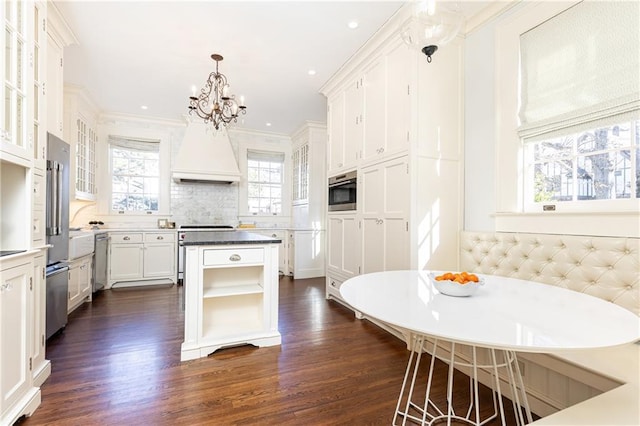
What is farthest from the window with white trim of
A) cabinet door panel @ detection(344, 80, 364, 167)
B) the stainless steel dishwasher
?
the stainless steel dishwasher

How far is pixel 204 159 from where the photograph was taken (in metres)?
5.13

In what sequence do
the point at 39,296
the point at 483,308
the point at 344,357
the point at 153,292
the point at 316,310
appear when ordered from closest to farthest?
the point at 483,308
the point at 39,296
the point at 344,357
the point at 316,310
the point at 153,292

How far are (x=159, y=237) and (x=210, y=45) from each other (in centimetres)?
302

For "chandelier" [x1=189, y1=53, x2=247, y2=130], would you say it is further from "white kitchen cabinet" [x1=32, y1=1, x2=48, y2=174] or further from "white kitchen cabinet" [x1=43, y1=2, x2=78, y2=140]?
"white kitchen cabinet" [x1=43, y1=2, x2=78, y2=140]

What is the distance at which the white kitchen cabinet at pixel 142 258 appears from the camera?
14.4 ft

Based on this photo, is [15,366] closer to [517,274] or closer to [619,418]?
[619,418]

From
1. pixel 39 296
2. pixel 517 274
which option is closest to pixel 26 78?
pixel 39 296

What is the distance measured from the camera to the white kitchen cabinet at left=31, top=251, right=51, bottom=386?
5.81 ft

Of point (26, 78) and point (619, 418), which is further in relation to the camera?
point (26, 78)

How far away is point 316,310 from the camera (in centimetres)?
341

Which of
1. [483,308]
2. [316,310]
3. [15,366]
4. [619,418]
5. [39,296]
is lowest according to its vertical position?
[316,310]

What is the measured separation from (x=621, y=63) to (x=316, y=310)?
316 cm

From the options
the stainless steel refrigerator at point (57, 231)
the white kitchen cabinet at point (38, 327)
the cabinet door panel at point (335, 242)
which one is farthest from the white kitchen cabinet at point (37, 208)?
the cabinet door panel at point (335, 242)

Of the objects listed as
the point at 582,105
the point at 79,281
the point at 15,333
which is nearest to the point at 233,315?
the point at 15,333
